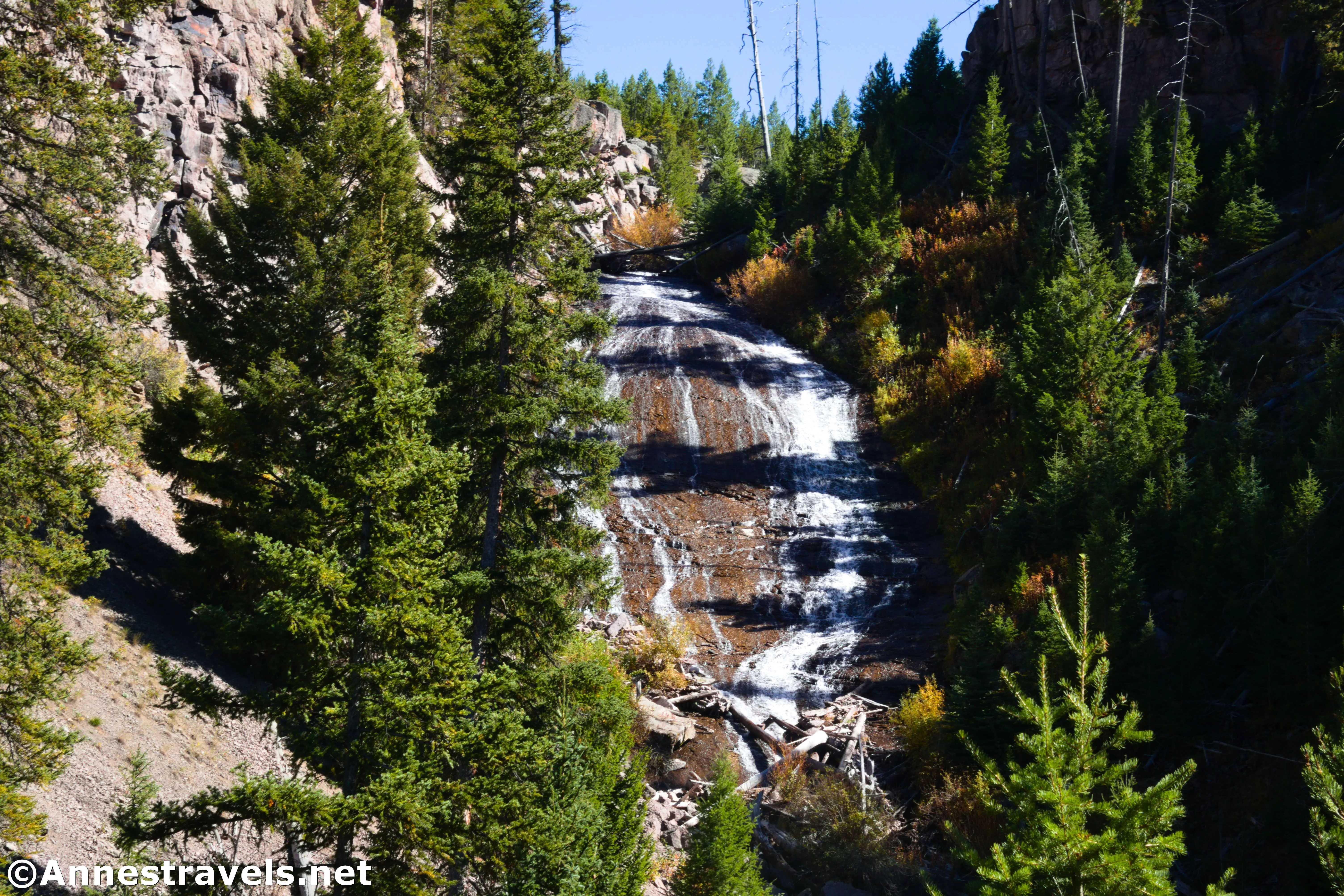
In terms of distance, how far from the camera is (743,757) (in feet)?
52.5

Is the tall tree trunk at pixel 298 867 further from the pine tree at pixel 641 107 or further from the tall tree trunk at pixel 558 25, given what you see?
the pine tree at pixel 641 107

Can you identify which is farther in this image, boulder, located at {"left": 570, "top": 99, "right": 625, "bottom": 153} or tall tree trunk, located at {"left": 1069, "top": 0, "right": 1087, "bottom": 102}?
boulder, located at {"left": 570, "top": 99, "right": 625, "bottom": 153}

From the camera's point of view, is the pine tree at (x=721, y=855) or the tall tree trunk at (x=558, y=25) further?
the tall tree trunk at (x=558, y=25)

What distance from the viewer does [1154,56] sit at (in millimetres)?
32438

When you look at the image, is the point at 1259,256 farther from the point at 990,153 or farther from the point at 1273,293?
the point at 990,153

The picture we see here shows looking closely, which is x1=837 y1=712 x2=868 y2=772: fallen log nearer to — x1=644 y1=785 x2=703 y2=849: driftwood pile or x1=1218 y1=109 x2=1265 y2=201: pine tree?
x1=644 y1=785 x2=703 y2=849: driftwood pile

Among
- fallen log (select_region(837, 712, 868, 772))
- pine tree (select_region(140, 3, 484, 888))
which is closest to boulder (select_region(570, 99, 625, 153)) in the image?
pine tree (select_region(140, 3, 484, 888))

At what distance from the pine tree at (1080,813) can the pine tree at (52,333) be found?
337 inches

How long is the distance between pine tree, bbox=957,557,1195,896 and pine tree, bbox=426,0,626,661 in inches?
271

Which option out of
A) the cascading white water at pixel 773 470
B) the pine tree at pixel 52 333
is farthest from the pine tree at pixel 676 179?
the pine tree at pixel 52 333

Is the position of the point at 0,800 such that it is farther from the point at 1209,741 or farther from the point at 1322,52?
the point at 1322,52

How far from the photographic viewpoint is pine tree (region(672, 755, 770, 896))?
10.4 meters

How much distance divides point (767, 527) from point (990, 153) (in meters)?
18.0

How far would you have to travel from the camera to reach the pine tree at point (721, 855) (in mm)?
10406
